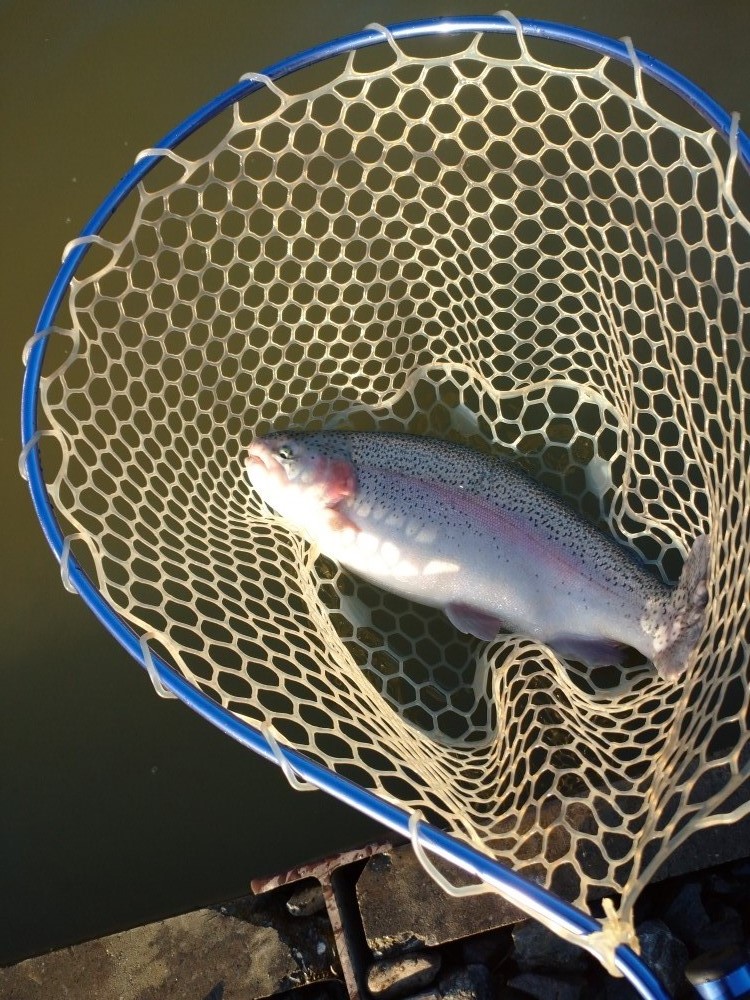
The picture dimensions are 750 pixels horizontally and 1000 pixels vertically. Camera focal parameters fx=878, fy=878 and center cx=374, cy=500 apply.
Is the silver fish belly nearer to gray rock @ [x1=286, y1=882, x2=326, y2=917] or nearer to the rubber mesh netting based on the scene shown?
the rubber mesh netting

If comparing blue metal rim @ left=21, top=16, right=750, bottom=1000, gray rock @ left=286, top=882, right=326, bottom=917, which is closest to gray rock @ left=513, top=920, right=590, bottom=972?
gray rock @ left=286, top=882, right=326, bottom=917

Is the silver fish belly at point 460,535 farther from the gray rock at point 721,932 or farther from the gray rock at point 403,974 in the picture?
the gray rock at point 403,974

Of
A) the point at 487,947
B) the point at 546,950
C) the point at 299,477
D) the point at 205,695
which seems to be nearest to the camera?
the point at 205,695

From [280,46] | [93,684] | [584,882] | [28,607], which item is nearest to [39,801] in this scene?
[93,684]

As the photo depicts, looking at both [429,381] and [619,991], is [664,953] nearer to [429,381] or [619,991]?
[619,991]

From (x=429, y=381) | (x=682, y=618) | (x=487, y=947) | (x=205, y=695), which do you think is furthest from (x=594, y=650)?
(x=205, y=695)

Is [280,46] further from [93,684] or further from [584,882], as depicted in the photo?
[584,882]
